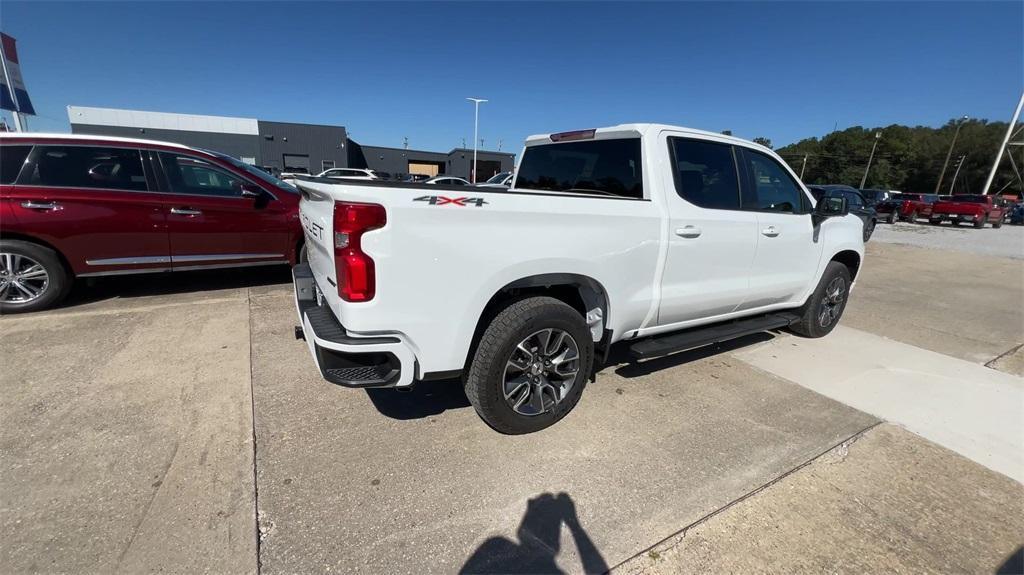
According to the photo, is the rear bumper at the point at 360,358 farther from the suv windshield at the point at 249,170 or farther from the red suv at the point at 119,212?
the suv windshield at the point at 249,170

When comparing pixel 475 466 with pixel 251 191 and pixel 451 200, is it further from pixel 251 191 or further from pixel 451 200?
Result: pixel 251 191

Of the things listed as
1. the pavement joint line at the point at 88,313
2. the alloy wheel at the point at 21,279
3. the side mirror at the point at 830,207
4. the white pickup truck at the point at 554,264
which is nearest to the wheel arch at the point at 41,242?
the alloy wheel at the point at 21,279

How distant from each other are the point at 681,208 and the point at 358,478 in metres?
2.61

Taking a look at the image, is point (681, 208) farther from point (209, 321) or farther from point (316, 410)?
point (209, 321)

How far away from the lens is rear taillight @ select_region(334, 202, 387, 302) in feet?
6.66

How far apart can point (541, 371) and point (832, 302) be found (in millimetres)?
3830

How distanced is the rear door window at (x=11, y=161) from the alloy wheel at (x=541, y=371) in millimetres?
5168

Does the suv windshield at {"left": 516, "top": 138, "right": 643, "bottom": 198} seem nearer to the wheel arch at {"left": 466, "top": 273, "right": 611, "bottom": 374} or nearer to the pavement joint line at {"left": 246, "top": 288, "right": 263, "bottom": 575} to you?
the wheel arch at {"left": 466, "top": 273, "right": 611, "bottom": 374}

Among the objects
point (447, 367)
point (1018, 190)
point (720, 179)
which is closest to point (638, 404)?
point (447, 367)

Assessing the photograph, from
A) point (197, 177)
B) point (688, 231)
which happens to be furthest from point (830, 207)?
point (197, 177)

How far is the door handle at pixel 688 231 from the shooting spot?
10.0ft

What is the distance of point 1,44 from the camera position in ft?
25.7

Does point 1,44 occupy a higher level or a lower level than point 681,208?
higher

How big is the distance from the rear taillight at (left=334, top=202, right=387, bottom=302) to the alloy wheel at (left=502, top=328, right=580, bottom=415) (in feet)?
3.00
